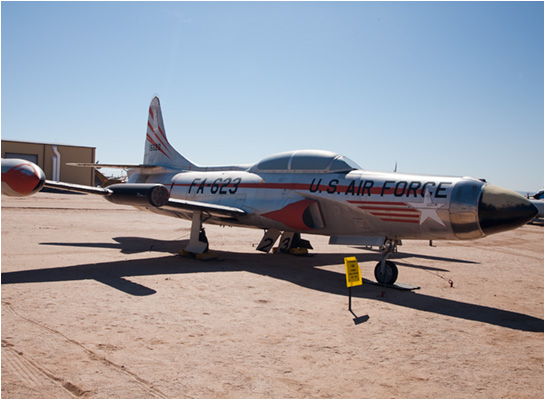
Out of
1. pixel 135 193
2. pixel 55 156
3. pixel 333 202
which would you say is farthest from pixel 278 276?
pixel 55 156

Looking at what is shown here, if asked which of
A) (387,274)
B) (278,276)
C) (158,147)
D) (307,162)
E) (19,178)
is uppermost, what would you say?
(158,147)

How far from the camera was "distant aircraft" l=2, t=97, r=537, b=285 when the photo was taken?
9.16 metres

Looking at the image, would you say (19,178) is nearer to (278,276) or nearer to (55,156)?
(278,276)

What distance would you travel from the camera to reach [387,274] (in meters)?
10.3

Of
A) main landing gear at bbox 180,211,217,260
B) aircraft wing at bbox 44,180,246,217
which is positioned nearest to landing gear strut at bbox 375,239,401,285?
main landing gear at bbox 180,211,217,260

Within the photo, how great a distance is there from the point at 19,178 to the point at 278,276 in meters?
6.05

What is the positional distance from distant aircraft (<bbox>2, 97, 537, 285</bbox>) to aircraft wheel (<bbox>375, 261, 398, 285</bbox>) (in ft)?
0.07

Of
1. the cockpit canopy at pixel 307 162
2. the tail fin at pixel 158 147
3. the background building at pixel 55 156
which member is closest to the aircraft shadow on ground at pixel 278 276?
the cockpit canopy at pixel 307 162

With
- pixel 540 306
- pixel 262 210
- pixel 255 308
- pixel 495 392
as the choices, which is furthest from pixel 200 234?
pixel 495 392

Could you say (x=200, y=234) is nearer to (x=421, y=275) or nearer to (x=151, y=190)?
(x=151, y=190)

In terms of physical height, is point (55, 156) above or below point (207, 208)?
above

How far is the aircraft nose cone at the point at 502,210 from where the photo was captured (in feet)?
28.3

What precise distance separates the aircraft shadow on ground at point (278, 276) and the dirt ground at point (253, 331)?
0.17 feet

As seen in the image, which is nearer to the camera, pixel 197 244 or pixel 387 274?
pixel 387 274
